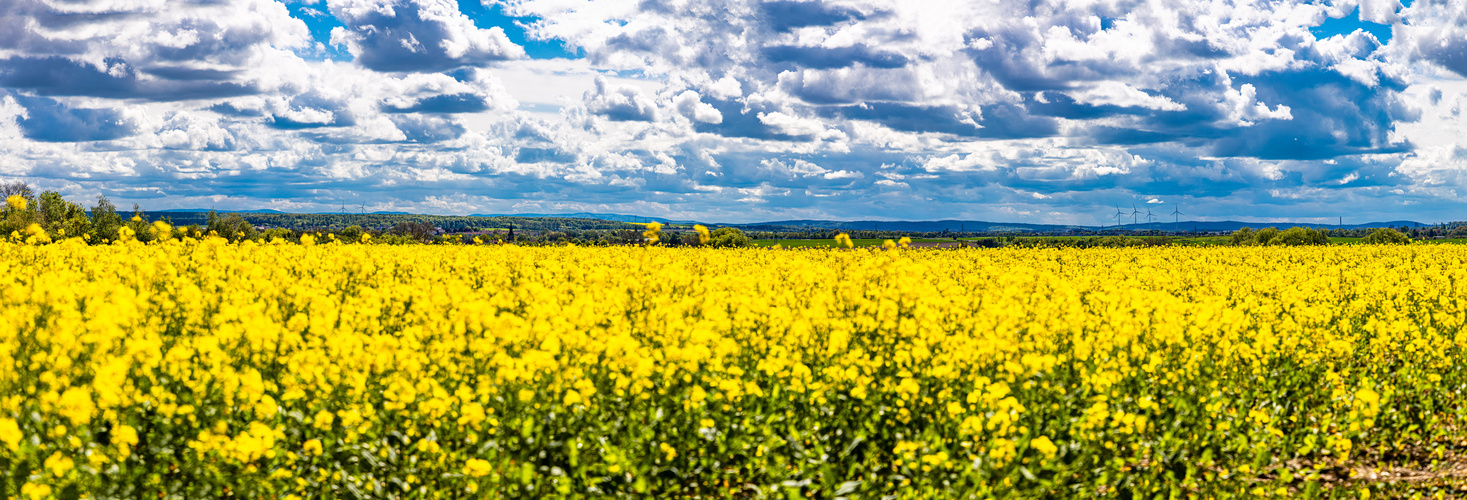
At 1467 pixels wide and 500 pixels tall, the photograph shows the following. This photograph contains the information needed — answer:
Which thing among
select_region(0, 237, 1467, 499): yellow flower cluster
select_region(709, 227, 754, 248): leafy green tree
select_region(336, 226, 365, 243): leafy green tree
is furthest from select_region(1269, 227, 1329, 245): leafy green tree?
select_region(0, 237, 1467, 499): yellow flower cluster

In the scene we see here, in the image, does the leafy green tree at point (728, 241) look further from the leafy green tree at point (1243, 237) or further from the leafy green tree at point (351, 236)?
the leafy green tree at point (1243, 237)

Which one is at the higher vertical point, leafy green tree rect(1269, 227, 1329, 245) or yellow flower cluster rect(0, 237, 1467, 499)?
leafy green tree rect(1269, 227, 1329, 245)

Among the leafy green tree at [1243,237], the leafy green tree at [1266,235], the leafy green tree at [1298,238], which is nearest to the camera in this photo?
the leafy green tree at [1298,238]

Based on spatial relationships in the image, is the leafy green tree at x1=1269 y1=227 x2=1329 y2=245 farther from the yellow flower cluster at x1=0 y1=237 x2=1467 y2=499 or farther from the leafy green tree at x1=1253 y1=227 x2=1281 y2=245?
the yellow flower cluster at x1=0 y1=237 x2=1467 y2=499

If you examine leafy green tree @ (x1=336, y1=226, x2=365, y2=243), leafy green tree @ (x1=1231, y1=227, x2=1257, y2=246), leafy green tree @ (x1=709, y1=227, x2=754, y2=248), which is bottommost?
leafy green tree @ (x1=336, y1=226, x2=365, y2=243)

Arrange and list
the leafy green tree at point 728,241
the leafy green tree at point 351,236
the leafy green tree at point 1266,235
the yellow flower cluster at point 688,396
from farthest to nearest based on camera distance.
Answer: the leafy green tree at point 1266,235, the leafy green tree at point 728,241, the leafy green tree at point 351,236, the yellow flower cluster at point 688,396

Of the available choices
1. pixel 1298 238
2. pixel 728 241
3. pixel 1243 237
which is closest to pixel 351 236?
pixel 728 241

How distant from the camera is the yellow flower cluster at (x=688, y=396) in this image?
20.5 feet

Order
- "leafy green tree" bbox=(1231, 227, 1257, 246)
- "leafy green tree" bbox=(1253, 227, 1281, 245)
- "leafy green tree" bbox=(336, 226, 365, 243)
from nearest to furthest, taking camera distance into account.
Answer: "leafy green tree" bbox=(336, 226, 365, 243), "leafy green tree" bbox=(1253, 227, 1281, 245), "leafy green tree" bbox=(1231, 227, 1257, 246)

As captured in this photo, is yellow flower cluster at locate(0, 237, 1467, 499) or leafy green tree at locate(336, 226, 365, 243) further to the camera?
leafy green tree at locate(336, 226, 365, 243)

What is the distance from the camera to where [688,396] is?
710cm

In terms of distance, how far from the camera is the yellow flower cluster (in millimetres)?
6238

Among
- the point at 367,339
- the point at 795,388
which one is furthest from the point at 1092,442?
the point at 367,339

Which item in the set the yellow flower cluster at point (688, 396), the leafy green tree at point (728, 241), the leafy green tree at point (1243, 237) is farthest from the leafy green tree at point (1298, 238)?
the yellow flower cluster at point (688, 396)
